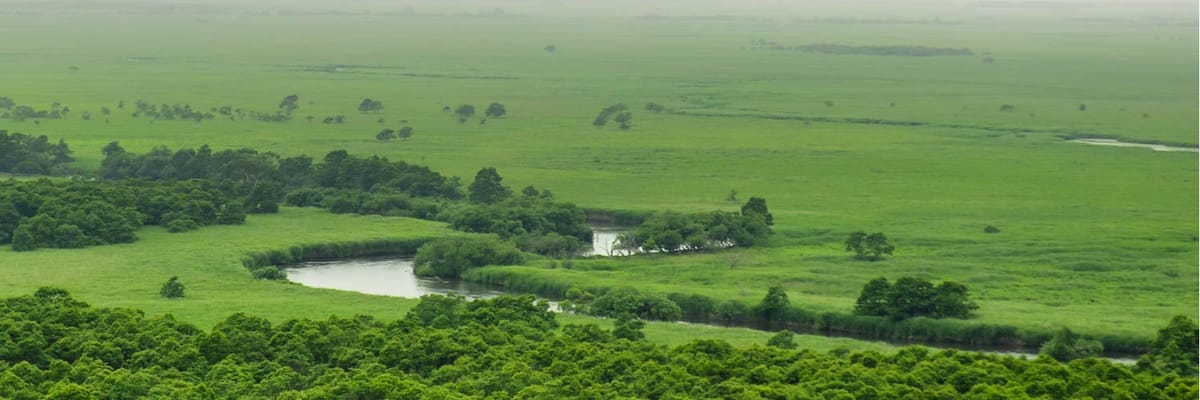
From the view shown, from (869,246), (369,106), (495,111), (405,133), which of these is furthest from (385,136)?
(869,246)

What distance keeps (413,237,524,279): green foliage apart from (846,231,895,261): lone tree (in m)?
9.15

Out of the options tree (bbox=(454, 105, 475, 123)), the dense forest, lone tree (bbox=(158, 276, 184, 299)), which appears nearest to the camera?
the dense forest

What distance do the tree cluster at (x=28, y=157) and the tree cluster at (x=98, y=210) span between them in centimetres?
1127

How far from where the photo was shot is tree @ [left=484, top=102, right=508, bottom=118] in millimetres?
103500

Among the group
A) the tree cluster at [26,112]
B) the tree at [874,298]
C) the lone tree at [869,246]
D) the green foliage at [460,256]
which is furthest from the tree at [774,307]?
the tree cluster at [26,112]

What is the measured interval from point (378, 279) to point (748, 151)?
116 ft

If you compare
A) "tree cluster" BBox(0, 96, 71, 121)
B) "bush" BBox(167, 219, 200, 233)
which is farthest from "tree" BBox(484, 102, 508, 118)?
"bush" BBox(167, 219, 200, 233)

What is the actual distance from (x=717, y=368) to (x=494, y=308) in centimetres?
786

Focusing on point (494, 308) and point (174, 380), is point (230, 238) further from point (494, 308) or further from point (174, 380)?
point (174, 380)

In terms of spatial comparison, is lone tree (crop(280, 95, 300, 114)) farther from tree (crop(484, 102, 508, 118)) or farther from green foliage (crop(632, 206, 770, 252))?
green foliage (crop(632, 206, 770, 252))

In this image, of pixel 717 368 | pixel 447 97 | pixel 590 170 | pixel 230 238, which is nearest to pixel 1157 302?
pixel 717 368

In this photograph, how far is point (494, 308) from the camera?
1710 inches

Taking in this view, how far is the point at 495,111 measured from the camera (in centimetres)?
10375

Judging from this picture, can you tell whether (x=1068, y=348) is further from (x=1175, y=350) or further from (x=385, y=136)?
(x=385, y=136)
